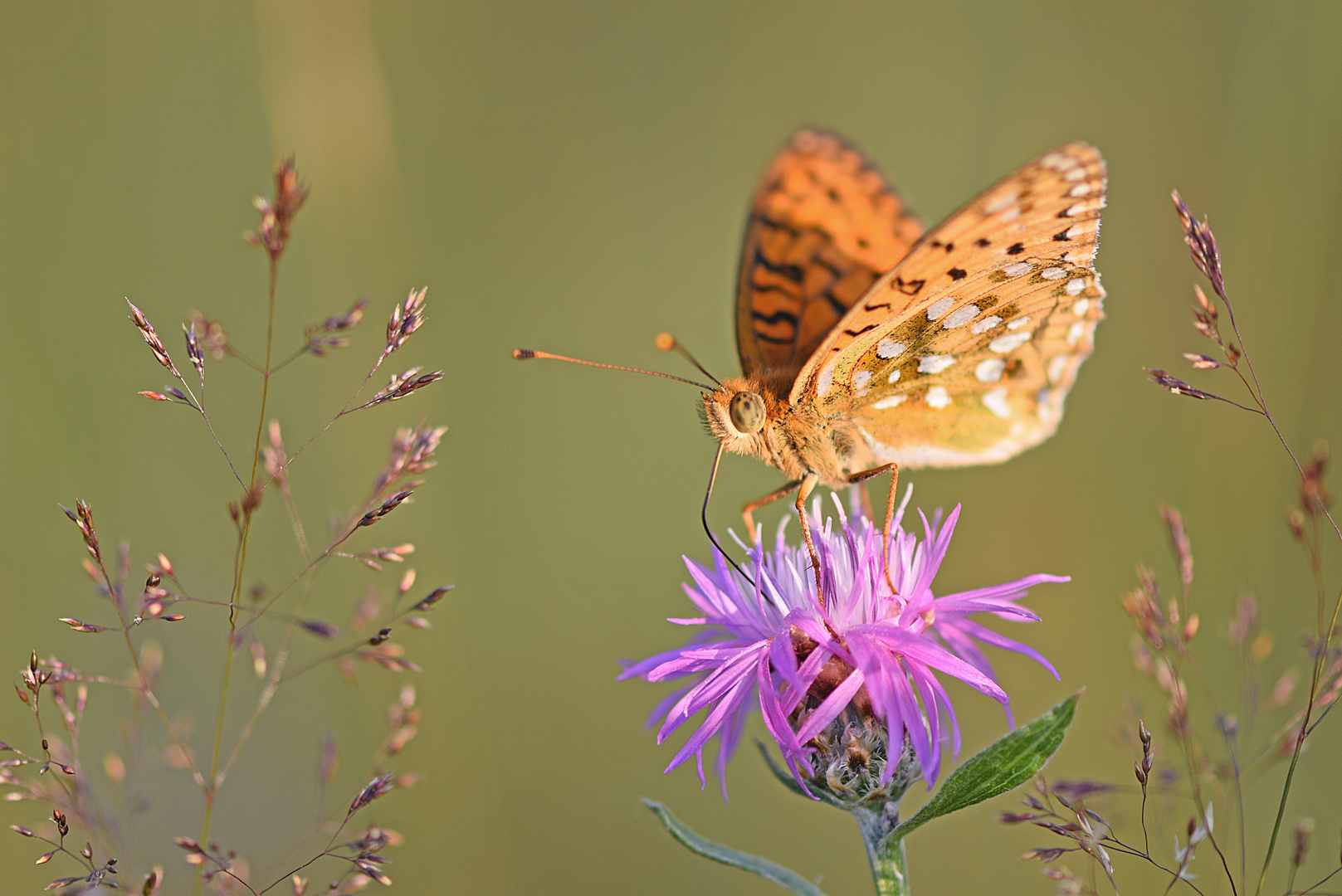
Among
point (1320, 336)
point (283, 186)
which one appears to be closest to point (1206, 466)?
point (1320, 336)

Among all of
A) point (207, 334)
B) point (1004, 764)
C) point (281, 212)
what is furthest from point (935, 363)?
point (207, 334)

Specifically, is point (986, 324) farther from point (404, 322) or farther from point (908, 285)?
point (404, 322)

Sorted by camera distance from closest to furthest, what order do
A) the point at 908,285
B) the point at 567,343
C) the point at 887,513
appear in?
the point at 887,513 < the point at 908,285 < the point at 567,343

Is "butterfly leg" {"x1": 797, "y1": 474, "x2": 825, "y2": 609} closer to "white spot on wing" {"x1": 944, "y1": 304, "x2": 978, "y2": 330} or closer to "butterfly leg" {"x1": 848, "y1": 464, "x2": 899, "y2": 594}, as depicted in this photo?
"butterfly leg" {"x1": 848, "y1": 464, "x2": 899, "y2": 594}

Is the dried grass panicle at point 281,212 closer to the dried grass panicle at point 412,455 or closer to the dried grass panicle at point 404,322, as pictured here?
the dried grass panicle at point 404,322

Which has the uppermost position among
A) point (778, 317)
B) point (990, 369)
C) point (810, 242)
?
point (810, 242)

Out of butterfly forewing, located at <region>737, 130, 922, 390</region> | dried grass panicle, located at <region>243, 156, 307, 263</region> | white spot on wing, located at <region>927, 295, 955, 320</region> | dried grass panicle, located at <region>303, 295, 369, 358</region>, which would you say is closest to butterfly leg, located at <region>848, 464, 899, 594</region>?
white spot on wing, located at <region>927, 295, 955, 320</region>

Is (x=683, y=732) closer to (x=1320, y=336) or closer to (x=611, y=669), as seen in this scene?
(x=611, y=669)
